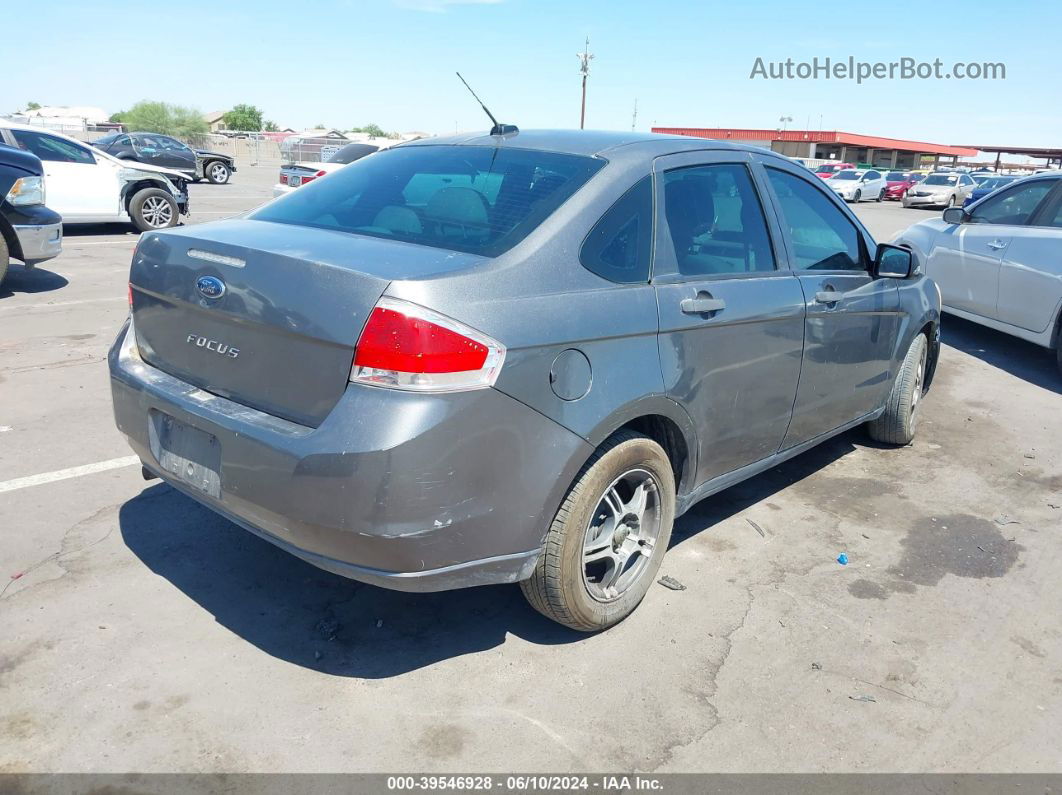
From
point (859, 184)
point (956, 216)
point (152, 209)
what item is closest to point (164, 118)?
point (859, 184)

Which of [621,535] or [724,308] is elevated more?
[724,308]

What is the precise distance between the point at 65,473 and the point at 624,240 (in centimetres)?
316

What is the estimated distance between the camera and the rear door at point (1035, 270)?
7.36 meters

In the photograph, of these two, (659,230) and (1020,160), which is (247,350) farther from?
(1020,160)

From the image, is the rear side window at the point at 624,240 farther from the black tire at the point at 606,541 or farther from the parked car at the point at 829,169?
the parked car at the point at 829,169

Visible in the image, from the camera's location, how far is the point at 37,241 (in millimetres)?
8727

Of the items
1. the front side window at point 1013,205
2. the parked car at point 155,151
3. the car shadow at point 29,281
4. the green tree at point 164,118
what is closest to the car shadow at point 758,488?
the front side window at point 1013,205

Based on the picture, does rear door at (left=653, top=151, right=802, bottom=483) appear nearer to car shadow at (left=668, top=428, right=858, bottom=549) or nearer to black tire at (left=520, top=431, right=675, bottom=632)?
black tire at (left=520, top=431, right=675, bottom=632)

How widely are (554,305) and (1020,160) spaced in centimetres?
12269

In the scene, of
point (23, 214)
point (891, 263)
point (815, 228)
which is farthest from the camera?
point (23, 214)

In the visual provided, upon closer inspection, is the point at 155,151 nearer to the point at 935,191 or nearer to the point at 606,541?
the point at 606,541

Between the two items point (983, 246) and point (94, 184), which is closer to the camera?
point (983, 246)

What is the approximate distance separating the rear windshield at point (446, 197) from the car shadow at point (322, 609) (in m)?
1.43

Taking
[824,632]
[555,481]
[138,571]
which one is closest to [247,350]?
[555,481]
